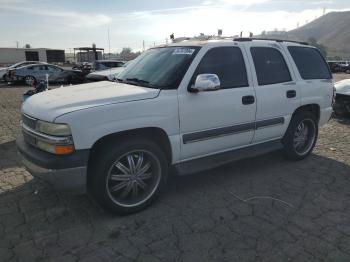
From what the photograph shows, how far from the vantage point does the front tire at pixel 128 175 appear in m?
3.58

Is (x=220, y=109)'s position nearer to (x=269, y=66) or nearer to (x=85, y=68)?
(x=269, y=66)

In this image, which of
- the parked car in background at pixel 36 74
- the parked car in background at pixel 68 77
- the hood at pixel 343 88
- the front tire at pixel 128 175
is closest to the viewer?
the front tire at pixel 128 175

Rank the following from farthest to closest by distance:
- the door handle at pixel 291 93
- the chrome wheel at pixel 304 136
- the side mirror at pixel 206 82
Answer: the chrome wheel at pixel 304 136, the door handle at pixel 291 93, the side mirror at pixel 206 82

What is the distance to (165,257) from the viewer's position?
3156 mm

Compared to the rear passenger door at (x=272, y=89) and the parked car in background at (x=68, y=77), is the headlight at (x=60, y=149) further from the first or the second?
the parked car in background at (x=68, y=77)

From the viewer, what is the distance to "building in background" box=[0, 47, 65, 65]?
47531 mm

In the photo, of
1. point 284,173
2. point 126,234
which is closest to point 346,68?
point 284,173

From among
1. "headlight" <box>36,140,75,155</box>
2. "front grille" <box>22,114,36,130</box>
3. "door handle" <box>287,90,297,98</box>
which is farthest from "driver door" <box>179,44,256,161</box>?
"front grille" <box>22,114,36,130</box>

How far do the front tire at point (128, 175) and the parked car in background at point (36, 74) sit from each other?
62.5 ft

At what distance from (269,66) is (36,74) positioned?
780 inches

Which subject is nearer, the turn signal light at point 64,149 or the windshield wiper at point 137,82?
the turn signal light at point 64,149

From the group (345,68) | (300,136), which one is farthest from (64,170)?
(345,68)

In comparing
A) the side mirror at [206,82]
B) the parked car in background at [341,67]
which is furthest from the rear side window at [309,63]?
the parked car in background at [341,67]

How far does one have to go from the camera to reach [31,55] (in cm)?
4791
